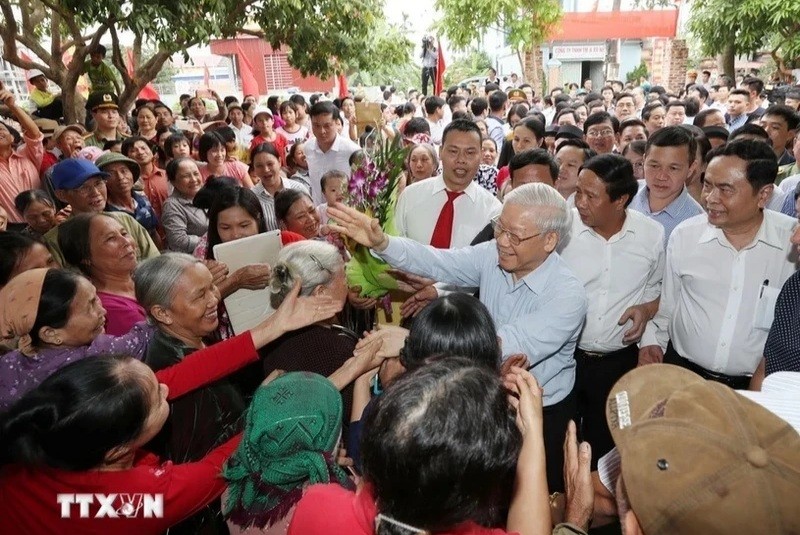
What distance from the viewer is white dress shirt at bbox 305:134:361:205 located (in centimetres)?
546

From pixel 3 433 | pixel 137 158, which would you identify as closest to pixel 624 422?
pixel 3 433

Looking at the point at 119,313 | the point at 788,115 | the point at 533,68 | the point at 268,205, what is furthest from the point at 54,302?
the point at 533,68

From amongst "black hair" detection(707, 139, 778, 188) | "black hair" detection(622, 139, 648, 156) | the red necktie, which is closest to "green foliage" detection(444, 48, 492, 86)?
"black hair" detection(622, 139, 648, 156)

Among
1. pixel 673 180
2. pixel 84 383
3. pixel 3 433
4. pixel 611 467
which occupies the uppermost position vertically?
pixel 673 180

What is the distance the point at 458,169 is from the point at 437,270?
114 cm

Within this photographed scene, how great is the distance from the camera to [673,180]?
329 cm

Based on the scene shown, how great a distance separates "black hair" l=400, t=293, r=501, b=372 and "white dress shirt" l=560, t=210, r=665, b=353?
141 centimetres

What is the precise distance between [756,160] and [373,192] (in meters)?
1.80

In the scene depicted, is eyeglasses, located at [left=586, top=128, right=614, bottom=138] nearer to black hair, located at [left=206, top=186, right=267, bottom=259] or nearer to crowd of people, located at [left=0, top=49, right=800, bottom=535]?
crowd of people, located at [left=0, top=49, right=800, bottom=535]

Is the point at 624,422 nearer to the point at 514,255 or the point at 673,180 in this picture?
the point at 514,255

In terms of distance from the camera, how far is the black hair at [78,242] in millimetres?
2664

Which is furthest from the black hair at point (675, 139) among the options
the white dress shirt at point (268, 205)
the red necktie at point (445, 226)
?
the white dress shirt at point (268, 205)

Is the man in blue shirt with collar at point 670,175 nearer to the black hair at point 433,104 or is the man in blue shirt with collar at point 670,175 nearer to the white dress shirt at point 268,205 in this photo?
the white dress shirt at point 268,205

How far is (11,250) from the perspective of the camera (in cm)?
251
